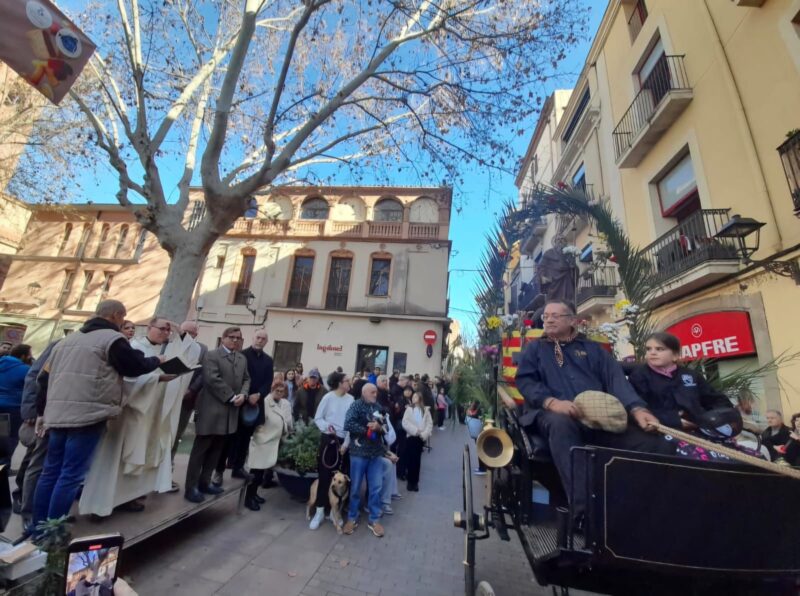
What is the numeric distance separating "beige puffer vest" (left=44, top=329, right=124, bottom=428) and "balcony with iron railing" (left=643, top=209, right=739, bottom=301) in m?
7.57

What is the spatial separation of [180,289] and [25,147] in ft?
39.8

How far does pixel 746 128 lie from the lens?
659 cm

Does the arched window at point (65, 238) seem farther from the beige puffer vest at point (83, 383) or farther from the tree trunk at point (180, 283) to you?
the beige puffer vest at point (83, 383)

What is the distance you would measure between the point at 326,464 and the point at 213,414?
59.4 inches

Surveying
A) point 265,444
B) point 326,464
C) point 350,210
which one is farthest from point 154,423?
point 350,210

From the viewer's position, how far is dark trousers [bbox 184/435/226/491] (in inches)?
151

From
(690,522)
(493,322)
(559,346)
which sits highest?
(493,322)

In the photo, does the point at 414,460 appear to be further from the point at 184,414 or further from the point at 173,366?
the point at 173,366

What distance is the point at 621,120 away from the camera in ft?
34.1

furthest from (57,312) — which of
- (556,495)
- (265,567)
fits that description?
(556,495)

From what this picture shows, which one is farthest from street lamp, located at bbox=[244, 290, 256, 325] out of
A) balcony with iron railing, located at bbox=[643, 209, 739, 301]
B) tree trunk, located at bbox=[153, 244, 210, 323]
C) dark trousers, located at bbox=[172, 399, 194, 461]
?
balcony with iron railing, located at bbox=[643, 209, 739, 301]

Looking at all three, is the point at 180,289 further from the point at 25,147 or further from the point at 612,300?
the point at 25,147

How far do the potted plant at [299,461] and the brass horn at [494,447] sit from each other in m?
3.06

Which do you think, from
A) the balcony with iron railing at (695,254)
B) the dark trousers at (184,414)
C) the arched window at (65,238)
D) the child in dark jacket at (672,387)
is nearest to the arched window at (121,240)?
the arched window at (65,238)
